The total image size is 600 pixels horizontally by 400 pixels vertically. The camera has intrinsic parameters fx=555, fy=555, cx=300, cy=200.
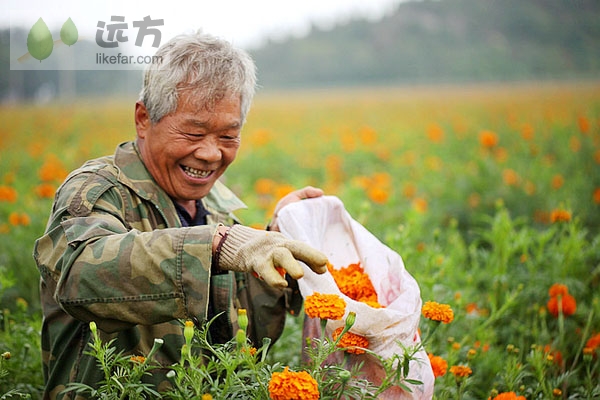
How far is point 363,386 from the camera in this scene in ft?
4.71

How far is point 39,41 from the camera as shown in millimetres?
2660

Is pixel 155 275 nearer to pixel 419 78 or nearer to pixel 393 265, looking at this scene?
pixel 393 265

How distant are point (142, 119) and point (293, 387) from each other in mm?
1054

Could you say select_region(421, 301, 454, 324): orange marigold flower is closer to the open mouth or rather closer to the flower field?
the flower field

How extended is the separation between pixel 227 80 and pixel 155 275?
0.68m

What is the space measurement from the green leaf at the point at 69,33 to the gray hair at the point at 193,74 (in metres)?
1.19

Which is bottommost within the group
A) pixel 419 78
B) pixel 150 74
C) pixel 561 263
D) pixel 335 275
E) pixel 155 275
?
pixel 419 78

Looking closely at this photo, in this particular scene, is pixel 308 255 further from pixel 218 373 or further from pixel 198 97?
pixel 198 97

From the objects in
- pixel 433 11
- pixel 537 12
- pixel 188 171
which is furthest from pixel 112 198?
pixel 433 11

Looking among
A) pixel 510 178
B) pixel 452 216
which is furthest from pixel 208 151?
pixel 510 178

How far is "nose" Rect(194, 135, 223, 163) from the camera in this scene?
170 cm

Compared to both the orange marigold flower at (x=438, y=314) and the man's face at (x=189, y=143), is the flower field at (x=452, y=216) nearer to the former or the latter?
the orange marigold flower at (x=438, y=314)

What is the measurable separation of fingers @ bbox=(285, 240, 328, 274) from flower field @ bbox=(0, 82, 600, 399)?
0.23m

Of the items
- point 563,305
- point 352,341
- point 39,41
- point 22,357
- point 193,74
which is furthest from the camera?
point 39,41
